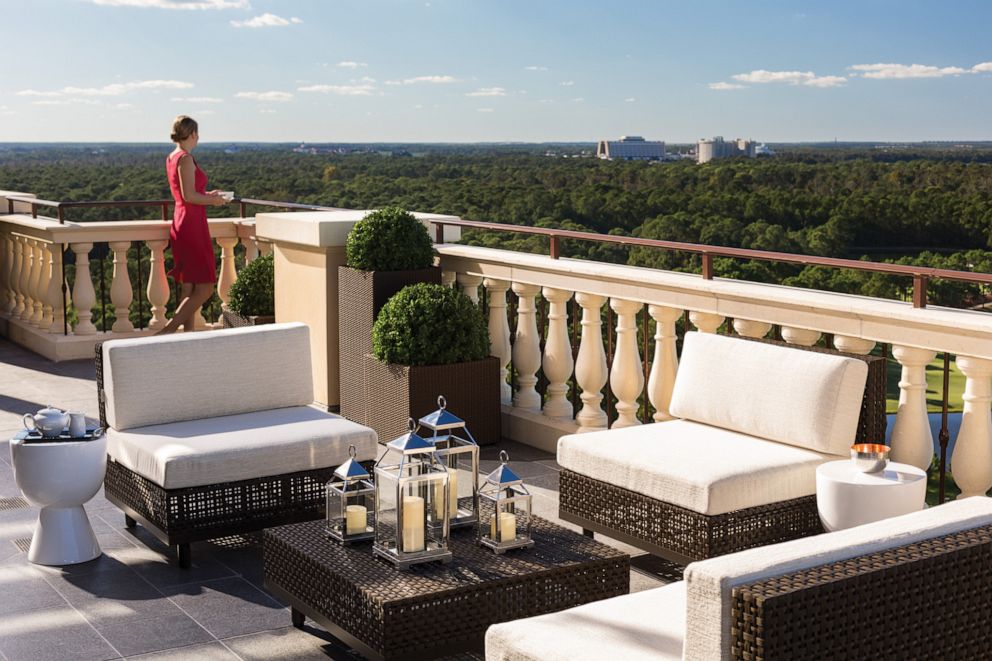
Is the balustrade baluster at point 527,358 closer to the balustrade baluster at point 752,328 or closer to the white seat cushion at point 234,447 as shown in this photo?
the balustrade baluster at point 752,328

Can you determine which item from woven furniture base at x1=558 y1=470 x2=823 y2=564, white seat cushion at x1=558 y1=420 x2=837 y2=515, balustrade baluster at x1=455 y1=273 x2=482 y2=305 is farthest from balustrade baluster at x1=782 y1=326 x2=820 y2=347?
balustrade baluster at x1=455 y1=273 x2=482 y2=305

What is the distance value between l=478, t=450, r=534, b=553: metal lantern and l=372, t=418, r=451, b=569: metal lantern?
0.15 m

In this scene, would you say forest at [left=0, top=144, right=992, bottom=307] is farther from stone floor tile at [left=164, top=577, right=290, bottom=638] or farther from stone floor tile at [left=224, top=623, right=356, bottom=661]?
stone floor tile at [left=224, top=623, right=356, bottom=661]

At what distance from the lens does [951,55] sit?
173ft

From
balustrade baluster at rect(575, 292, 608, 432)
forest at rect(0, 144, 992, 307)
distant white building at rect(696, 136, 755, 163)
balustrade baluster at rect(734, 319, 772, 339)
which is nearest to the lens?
balustrade baluster at rect(734, 319, 772, 339)

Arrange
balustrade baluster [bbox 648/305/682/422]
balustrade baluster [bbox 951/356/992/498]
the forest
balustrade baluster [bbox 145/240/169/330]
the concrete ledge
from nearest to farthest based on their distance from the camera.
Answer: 1. balustrade baluster [bbox 951/356/992/498]
2. balustrade baluster [bbox 648/305/682/422]
3. the concrete ledge
4. balustrade baluster [bbox 145/240/169/330]
5. the forest

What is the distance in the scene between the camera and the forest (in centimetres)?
2889

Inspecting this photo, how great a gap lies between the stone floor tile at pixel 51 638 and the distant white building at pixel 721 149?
112 feet

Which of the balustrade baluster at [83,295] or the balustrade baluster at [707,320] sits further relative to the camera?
the balustrade baluster at [83,295]

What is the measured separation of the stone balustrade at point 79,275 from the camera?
333 inches

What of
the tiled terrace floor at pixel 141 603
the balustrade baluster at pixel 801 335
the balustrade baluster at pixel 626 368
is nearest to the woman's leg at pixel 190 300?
the tiled terrace floor at pixel 141 603

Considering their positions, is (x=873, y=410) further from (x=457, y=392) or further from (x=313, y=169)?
(x=313, y=169)

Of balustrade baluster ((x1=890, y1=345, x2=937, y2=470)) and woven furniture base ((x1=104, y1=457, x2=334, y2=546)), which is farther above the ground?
balustrade baluster ((x1=890, y1=345, x2=937, y2=470))

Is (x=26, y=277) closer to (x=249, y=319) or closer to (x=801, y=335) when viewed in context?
(x=249, y=319)
